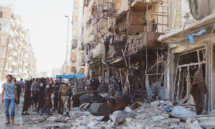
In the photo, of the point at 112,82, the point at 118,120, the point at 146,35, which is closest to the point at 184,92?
the point at 146,35

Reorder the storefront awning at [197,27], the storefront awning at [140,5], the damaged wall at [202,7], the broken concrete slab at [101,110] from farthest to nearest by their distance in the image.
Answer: the storefront awning at [140,5] < the broken concrete slab at [101,110] < the damaged wall at [202,7] < the storefront awning at [197,27]

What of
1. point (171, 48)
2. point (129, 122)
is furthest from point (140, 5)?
point (129, 122)

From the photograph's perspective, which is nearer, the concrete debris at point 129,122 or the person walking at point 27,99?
the concrete debris at point 129,122

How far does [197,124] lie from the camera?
6.23 meters

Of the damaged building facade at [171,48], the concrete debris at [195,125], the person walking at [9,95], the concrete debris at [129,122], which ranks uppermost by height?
the damaged building facade at [171,48]

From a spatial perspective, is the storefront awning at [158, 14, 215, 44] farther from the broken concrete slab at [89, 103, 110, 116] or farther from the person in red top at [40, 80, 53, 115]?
the person in red top at [40, 80, 53, 115]

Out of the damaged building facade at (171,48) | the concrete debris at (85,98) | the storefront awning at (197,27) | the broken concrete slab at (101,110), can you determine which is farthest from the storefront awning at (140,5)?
the broken concrete slab at (101,110)

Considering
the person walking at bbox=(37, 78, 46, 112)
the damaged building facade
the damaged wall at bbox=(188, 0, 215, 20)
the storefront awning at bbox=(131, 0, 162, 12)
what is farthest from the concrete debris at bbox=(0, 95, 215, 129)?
the storefront awning at bbox=(131, 0, 162, 12)

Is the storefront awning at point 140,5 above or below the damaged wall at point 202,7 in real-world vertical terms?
above

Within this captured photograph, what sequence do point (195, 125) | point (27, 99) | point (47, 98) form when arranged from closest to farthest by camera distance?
1. point (195, 125)
2. point (27, 99)
3. point (47, 98)

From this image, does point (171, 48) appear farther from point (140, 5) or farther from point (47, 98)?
point (47, 98)

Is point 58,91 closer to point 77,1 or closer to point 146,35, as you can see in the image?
point 146,35

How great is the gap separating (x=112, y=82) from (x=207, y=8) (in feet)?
36.3

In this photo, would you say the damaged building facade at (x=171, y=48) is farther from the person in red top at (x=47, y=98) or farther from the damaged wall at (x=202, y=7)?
the person in red top at (x=47, y=98)
